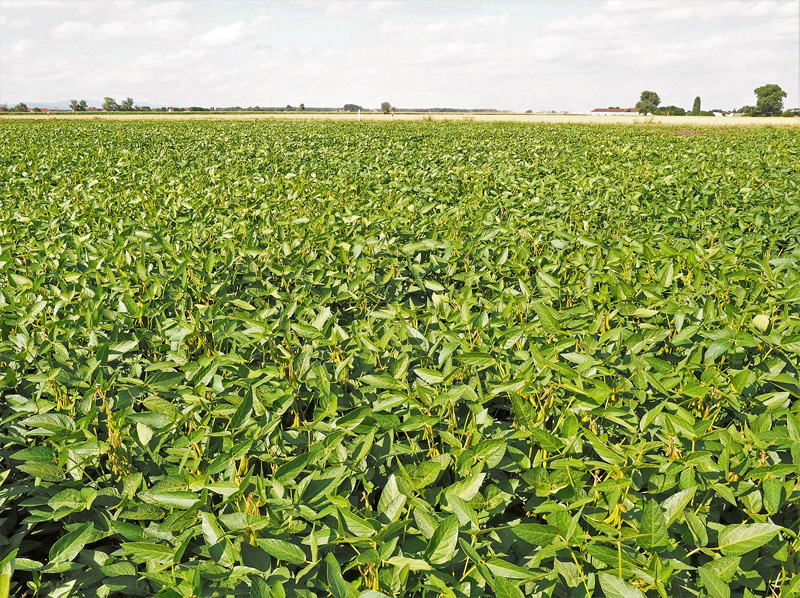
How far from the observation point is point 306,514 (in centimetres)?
135

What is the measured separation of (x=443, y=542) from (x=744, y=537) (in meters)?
0.79

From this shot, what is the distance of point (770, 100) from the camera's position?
107125mm

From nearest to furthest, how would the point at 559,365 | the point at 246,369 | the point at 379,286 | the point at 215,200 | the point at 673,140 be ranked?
the point at 559,365 < the point at 246,369 < the point at 379,286 < the point at 215,200 < the point at 673,140

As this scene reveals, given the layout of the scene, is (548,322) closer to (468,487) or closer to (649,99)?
(468,487)

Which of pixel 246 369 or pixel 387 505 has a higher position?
pixel 246 369

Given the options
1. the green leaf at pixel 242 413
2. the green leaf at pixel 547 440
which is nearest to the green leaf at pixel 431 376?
the green leaf at pixel 547 440

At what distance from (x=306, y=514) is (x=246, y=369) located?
91 centimetres

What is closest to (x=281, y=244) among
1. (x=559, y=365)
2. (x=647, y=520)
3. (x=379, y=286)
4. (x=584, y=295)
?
(x=379, y=286)

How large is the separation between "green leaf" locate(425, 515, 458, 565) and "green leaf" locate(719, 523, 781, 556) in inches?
27.7

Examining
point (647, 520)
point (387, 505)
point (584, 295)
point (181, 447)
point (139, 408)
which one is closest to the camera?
point (647, 520)

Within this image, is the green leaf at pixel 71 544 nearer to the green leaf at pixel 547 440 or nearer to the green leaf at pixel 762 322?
Result: the green leaf at pixel 547 440

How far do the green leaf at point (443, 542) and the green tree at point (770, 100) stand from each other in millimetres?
129128

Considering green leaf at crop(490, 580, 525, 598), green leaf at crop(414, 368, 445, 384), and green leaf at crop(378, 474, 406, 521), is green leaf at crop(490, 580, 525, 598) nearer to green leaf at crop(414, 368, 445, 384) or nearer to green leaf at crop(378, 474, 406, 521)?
green leaf at crop(378, 474, 406, 521)

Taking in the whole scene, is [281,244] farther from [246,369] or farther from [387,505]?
[387,505]
